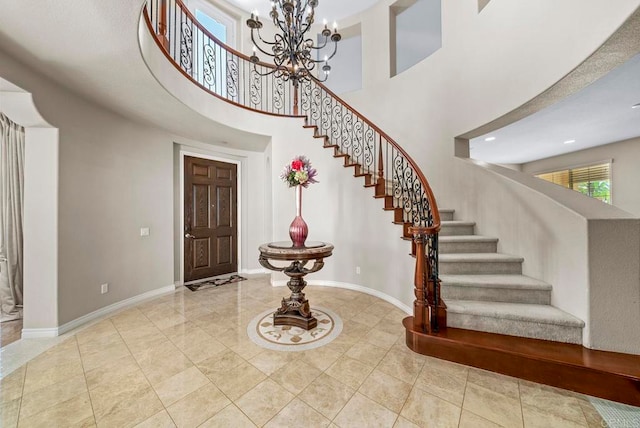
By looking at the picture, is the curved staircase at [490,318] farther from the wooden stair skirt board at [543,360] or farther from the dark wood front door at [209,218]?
the dark wood front door at [209,218]

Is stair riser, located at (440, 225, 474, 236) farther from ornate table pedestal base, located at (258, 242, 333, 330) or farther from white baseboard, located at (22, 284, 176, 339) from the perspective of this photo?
white baseboard, located at (22, 284, 176, 339)

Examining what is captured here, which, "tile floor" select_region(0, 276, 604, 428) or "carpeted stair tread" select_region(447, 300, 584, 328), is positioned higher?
"carpeted stair tread" select_region(447, 300, 584, 328)

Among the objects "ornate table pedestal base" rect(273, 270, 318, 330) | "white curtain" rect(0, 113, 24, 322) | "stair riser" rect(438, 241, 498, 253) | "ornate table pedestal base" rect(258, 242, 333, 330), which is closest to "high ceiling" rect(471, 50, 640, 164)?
"stair riser" rect(438, 241, 498, 253)

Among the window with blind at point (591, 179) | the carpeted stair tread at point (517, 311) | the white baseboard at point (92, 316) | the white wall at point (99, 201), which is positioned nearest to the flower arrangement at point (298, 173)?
the carpeted stair tread at point (517, 311)

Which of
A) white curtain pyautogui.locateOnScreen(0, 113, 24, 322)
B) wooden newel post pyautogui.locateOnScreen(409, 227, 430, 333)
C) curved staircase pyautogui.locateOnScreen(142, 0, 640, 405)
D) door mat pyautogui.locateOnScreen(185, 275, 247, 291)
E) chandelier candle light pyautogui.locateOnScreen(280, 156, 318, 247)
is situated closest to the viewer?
curved staircase pyautogui.locateOnScreen(142, 0, 640, 405)

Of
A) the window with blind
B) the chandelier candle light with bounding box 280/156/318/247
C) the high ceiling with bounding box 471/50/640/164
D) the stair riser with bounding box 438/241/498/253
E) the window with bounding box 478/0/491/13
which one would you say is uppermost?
the window with bounding box 478/0/491/13

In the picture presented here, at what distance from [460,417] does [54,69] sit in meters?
4.31

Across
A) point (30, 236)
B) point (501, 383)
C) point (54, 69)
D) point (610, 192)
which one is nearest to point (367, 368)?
point (501, 383)

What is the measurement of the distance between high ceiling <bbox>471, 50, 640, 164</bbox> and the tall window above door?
5597 mm

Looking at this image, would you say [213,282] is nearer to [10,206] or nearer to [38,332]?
[38,332]

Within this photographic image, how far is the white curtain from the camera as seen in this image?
2.92m

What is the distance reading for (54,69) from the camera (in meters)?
2.32

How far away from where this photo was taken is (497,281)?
2.57m

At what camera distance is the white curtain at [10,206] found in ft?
9.57
